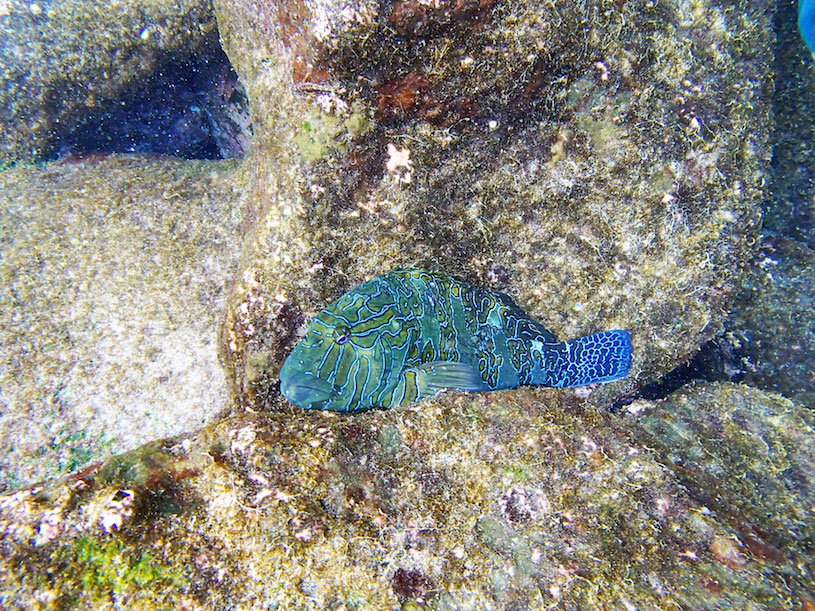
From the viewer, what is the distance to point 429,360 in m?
3.28

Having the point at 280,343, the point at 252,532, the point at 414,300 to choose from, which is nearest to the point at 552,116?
the point at 414,300

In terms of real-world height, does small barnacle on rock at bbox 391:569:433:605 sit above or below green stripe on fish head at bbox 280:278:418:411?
below

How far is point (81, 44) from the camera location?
564cm

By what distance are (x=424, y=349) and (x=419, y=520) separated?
1263mm

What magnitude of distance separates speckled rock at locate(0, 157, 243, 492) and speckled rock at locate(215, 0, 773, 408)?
100 cm

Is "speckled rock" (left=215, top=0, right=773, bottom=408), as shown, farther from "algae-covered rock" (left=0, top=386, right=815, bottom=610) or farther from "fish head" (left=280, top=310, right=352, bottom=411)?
"algae-covered rock" (left=0, top=386, right=815, bottom=610)

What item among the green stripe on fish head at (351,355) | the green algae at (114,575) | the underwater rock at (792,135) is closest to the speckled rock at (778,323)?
the underwater rock at (792,135)

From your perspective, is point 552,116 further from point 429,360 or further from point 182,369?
point 182,369

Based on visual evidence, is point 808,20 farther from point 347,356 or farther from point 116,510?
point 116,510

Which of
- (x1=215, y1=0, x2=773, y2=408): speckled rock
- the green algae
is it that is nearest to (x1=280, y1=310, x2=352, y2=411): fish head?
(x1=215, y1=0, x2=773, y2=408): speckled rock

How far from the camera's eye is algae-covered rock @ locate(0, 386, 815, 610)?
1.95 m

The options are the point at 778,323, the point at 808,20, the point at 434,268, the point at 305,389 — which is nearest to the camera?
the point at 305,389

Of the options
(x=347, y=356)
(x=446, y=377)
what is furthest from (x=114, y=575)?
(x=446, y=377)

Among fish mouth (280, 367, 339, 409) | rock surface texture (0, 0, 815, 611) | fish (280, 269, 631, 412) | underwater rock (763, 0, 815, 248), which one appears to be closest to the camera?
rock surface texture (0, 0, 815, 611)
